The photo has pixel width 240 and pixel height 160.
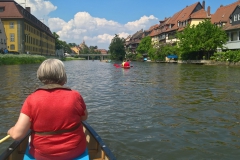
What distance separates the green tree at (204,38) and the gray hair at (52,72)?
→ 52669 mm

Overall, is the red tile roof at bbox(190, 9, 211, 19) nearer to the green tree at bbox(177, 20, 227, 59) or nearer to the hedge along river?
the green tree at bbox(177, 20, 227, 59)

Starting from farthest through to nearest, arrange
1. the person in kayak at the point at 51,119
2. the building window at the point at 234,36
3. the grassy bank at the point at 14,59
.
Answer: the building window at the point at 234,36
the grassy bank at the point at 14,59
the person in kayak at the point at 51,119

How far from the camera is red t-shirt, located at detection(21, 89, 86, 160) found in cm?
287

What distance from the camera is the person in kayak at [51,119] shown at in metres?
2.86

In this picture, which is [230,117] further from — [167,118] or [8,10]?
[8,10]

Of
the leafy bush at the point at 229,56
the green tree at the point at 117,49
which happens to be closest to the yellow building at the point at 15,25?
the leafy bush at the point at 229,56

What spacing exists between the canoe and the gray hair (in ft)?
3.89

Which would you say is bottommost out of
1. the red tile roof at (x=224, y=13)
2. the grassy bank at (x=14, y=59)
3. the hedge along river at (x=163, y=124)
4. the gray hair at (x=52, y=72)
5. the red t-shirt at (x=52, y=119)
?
the hedge along river at (x=163, y=124)

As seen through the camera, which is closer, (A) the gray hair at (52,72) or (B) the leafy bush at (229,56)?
(A) the gray hair at (52,72)

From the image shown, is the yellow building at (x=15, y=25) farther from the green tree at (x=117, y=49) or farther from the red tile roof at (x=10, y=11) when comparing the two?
the green tree at (x=117, y=49)

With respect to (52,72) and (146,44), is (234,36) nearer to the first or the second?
(146,44)

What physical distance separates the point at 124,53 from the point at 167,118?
4786 inches

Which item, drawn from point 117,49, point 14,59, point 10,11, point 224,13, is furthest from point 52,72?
point 117,49

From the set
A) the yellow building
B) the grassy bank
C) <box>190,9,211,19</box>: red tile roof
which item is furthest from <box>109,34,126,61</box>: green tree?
the grassy bank
